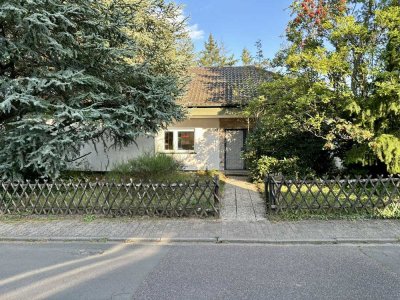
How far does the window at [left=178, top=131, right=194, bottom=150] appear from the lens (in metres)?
15.4

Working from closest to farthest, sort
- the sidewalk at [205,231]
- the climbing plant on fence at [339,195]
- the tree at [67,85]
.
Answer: the sidewalk at [205,231]
the climbing plant on fence at [339,195]
the tree at [67,85]

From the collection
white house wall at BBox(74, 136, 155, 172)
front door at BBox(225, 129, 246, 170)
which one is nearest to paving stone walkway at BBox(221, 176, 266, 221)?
front door at BBox(225, 129, 246, 170)

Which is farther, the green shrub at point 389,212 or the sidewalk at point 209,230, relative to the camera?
the green shrub at point 389,212

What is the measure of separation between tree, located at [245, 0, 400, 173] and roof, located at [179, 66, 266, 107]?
3837mm

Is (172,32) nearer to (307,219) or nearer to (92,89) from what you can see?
(92,89)

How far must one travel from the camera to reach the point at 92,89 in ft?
29.1

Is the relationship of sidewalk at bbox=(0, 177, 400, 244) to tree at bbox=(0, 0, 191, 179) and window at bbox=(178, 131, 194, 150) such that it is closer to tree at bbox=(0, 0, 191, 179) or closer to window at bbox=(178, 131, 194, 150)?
tree at bbox=(0, 0, 191, 179)

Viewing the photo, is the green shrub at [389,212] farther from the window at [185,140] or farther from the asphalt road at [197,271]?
the window at [185,140]

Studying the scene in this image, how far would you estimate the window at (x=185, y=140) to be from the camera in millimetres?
15352

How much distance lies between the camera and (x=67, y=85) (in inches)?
328

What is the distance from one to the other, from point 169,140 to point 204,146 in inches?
69.6

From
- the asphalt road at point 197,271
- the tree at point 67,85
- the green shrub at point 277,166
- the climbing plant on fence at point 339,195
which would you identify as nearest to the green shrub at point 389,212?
the climbing plant on fence at point 339,195

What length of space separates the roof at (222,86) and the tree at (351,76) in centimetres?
384

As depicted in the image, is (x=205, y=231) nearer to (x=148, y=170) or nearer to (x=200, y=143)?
(x=148, y=170)
